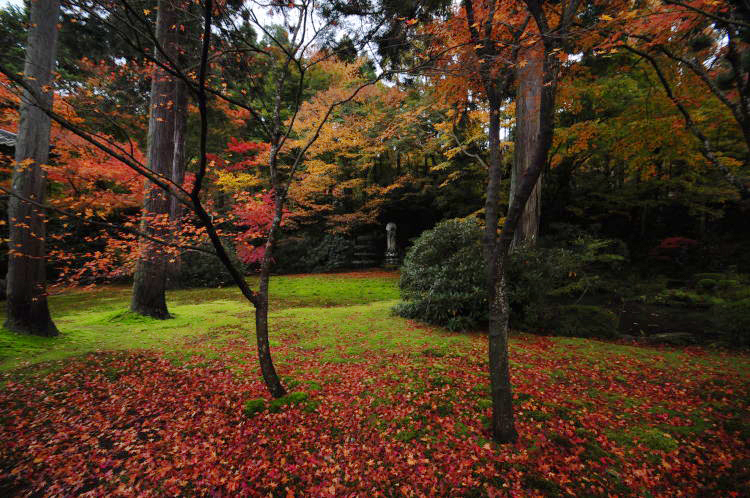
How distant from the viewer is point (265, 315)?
329 cm

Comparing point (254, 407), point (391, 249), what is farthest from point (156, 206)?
point (391, 249)

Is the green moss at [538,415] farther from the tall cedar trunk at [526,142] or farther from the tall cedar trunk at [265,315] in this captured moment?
the tall cedar trunk at [526,142]

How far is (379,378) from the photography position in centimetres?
401

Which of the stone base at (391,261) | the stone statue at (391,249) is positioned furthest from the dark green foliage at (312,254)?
the stone statue at (391,249)

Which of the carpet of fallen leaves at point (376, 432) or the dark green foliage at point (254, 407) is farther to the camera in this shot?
the dark green foliage at point (254, 407)

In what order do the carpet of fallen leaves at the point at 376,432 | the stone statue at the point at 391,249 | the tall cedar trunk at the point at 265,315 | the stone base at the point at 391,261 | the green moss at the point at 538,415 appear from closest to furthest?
the carpet of fallen leaves at the point at 376,432 → the green moss at the point at 538,415 → the tall cedar trunk at the point at 265,315 → the stone base at the point at 391,261 → the stone statue at the point at 391,249

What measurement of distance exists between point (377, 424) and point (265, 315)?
5.41 ft

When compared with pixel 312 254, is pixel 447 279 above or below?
below

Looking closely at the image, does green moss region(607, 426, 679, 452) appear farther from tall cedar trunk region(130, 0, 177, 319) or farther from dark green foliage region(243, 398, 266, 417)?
tall cedar trunk region(130, 0, 177, 319)

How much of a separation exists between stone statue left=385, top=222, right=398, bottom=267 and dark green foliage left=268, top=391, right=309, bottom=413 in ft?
46.4

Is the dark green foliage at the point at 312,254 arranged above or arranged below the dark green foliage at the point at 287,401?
above

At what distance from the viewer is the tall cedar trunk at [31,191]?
15.1ft

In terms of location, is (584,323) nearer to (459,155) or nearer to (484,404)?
(484,404)

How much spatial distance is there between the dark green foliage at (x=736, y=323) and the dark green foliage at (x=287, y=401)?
24.6 ft
